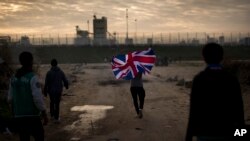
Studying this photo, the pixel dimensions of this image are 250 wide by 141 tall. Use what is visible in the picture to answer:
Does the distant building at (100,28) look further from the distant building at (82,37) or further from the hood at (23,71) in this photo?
the hood at (23,71)

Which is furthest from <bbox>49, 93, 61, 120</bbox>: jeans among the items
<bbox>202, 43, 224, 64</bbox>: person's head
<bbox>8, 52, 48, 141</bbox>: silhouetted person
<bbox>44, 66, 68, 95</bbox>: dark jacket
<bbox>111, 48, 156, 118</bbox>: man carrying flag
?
<bbox>202, 43, 224, 64</bbox>: person's head

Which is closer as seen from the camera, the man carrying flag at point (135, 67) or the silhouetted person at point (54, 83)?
the silhouetted person at point (54, 83)

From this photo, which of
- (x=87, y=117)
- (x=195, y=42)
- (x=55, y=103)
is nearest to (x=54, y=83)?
(x=55, y=103)

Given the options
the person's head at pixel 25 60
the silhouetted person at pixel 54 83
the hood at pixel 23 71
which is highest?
the person's head at pixel 25 60

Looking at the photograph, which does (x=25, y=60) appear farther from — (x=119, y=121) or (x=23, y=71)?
(x=119, y=121)

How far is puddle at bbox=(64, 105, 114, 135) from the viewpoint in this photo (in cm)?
1270

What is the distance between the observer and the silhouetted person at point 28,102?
7.14 meters

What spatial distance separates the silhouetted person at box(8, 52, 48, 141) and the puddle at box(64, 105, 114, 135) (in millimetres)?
4777

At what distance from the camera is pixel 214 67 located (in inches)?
196

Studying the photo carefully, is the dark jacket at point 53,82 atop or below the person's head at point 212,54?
below

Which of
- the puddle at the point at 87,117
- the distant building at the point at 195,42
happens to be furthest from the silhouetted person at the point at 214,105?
the distant building at the point at 195,42

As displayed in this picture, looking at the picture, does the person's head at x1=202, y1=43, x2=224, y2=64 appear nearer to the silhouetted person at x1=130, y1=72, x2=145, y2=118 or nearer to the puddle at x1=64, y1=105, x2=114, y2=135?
the puddle at x1=64, y1=105, x2=114, y2=135

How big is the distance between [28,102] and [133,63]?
7742mm

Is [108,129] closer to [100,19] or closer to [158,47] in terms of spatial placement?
[158,47]
